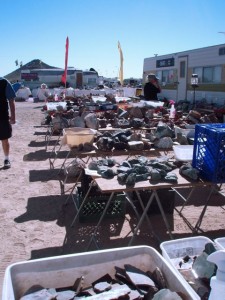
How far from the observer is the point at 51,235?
374 cm

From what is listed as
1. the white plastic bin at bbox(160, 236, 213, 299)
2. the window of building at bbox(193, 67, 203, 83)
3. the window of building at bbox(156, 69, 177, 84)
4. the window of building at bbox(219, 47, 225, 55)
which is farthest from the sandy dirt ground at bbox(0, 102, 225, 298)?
the window of building at bbox(156, 69, 177, 84)

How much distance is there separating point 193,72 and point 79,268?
15928 mm

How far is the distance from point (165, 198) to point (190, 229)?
517mm

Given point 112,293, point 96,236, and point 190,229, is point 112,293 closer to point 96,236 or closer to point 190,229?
point 96,236

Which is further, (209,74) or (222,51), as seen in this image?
(209,74)

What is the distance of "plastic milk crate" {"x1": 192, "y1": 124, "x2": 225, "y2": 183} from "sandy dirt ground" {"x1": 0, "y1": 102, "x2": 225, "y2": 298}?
3.09ft

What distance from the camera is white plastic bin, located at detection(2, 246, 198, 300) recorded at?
1499 millimetres

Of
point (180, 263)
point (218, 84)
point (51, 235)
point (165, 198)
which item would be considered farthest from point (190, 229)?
point (218, 84)

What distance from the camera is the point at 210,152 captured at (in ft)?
9.89

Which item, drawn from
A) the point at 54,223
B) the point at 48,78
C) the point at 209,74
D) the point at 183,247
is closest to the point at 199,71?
the point at 209,74

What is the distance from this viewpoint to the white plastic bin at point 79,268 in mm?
1499

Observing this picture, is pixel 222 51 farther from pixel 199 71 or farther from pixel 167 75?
pixel 167 75

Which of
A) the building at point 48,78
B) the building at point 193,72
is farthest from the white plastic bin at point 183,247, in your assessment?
the building at point 48,78

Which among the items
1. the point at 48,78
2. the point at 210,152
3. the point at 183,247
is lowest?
the point at 183,247
